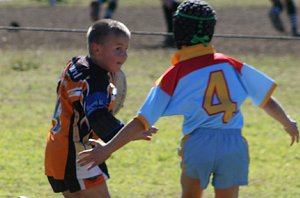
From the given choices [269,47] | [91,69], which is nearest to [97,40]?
[91,69]

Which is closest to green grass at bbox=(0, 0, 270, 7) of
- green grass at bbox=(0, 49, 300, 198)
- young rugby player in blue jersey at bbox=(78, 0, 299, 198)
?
green grass at bbox=(0, 49, 300, 198)

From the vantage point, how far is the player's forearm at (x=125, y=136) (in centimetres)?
488

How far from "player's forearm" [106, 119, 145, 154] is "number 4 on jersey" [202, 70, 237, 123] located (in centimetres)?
37

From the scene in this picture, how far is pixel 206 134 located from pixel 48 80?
8688 mm

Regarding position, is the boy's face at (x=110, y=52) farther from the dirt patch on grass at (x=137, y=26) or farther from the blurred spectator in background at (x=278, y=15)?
the blurred spectator in background at (x=278, y=15)

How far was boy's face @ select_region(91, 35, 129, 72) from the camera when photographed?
5.32 meters

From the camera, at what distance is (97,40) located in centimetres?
532

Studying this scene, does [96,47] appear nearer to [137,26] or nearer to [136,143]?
[136,143]

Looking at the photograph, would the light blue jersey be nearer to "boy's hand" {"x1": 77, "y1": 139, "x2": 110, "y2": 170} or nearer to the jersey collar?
the jersey collar

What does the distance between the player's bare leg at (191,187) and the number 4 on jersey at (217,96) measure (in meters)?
0.38

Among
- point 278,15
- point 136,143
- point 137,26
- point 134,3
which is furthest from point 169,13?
point 136,143

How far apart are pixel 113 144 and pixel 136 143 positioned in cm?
470

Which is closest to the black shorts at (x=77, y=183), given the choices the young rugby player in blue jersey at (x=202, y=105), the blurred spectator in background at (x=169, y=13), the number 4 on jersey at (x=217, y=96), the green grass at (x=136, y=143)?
the young rugby player in blue jersey at (x=202, y=105)

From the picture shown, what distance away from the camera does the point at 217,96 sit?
16.3ft
